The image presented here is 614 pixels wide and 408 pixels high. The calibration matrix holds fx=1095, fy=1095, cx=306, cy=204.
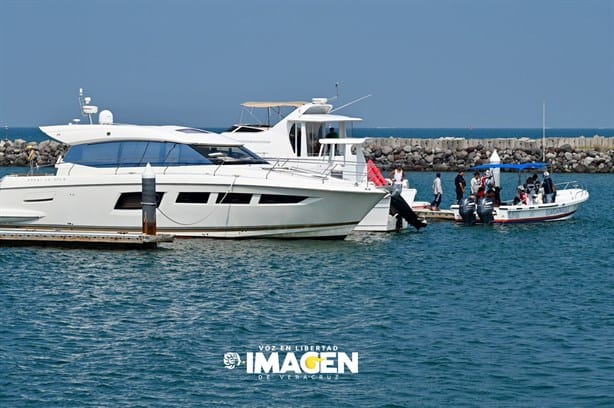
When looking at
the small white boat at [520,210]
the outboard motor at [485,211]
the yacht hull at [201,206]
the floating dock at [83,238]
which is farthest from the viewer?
the small white boat at [520,210]

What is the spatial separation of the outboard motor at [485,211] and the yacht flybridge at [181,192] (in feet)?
19.7

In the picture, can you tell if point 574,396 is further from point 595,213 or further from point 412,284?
point 595,213

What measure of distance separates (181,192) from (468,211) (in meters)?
9.70

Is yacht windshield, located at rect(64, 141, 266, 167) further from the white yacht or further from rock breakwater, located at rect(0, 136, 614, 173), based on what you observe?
rock breakwater, located at rect(0, 136, 614, 173)

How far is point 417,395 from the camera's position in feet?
46.3

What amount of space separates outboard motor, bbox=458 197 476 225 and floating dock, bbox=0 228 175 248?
33.2 ft

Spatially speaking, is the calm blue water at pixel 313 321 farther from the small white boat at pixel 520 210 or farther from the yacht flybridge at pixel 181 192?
the small white boat at pixel 520 210

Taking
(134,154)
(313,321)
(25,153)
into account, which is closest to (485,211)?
(134,154)

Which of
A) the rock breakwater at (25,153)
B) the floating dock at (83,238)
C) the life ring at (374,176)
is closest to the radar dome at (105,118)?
the floating dock at (83,238)

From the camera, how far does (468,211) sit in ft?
105

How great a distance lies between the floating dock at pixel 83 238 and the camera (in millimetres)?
24844

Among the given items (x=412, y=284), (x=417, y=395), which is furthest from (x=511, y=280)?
(x=417, y=395)

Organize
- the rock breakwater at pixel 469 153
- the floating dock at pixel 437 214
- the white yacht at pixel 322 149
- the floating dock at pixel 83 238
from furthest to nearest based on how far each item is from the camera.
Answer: the rock breakwater at pixel 469 153
the floating dock at pixel 437 214
the white yacht at pixel 322 149
the floating dock at pixel 83 238

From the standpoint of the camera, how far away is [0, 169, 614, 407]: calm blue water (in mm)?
14367
